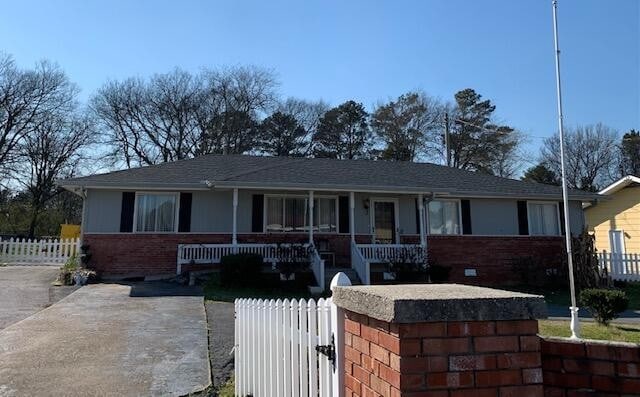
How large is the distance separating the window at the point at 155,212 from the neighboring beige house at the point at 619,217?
57.9ft

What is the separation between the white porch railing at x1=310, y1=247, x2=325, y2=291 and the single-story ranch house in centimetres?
3

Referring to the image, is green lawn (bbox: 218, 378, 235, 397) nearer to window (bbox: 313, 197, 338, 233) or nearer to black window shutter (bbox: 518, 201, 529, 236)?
window (bbox: 313, 197, 338, 233)

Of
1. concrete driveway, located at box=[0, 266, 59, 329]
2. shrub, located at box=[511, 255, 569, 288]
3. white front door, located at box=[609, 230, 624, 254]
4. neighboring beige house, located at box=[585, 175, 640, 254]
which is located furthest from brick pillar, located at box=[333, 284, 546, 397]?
white front door, located at box=[609, 230, 624, 254]

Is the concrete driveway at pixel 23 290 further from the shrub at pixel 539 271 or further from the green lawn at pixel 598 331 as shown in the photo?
the shrub at pixel 539 271

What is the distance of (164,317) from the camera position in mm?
9055

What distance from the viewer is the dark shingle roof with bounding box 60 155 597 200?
15.1 m

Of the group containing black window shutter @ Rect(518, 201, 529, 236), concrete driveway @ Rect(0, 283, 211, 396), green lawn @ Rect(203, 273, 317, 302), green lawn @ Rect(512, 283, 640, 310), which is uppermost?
black window shutter @ Rect(518, 201, 529, 236)

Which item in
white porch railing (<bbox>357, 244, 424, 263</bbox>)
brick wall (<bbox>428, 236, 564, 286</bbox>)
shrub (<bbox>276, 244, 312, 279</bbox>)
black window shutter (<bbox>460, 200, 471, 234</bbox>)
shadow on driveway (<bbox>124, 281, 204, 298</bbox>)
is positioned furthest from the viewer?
black window shutter (<bbox>460, 200, 471, 234</bbox>)

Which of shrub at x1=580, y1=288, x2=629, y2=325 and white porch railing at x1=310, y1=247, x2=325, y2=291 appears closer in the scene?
shrub at x1=580, y1=288, x2=629, y2=325

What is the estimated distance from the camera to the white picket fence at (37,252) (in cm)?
1791

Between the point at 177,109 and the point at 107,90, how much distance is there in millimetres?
5975

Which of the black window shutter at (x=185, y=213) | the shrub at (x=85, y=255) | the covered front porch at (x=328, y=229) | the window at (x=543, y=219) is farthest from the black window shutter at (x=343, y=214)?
the shrub at (x=85, y=255)

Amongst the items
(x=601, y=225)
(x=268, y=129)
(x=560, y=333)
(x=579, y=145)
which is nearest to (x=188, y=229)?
(x=560, y=333)

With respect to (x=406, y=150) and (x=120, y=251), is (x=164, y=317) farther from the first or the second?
(x=406, y=150)
